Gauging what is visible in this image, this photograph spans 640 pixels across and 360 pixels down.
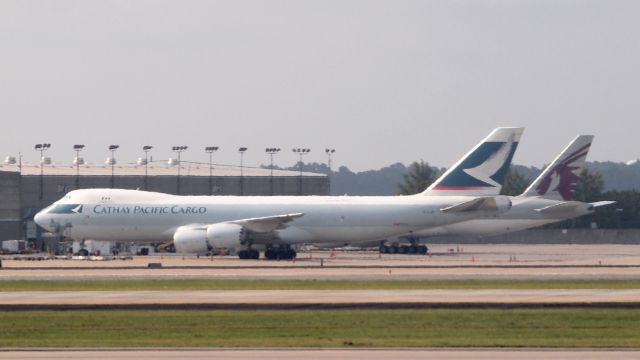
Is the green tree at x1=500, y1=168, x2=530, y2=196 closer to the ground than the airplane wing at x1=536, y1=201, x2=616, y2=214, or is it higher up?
higher up

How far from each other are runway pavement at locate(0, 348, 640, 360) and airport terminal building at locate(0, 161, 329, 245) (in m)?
87.3

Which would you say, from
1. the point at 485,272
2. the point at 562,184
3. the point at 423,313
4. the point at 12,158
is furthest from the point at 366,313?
the point at 12,158

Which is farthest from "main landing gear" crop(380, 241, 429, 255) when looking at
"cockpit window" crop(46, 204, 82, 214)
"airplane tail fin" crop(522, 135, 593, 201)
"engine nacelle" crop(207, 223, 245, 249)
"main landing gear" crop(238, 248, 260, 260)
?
"cockpit window" crop(46, 204, 82, 214)

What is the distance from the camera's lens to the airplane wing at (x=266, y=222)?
85.8m

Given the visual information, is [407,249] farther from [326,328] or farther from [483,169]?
[326,328]

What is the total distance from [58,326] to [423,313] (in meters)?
10.5

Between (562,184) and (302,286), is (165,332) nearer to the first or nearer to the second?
(302,286)

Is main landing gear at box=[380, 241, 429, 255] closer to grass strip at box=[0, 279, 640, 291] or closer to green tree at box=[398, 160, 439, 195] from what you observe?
grass strip at box=[0, 279, 640, 291]

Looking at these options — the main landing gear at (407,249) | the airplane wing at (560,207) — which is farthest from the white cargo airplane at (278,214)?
the main landing gear at (407,249)

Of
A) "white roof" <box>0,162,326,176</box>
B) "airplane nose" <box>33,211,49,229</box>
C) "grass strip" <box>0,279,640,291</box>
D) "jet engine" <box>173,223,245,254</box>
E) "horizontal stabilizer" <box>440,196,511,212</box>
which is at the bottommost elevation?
"grass strip" <box>0,279,640,291</box>

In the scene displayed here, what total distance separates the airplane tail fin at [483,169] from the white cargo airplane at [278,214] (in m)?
0.07

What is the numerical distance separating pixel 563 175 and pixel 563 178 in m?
0.26

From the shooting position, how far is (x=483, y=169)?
89.0 meters

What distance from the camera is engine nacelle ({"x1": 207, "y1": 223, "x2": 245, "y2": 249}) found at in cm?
8444
